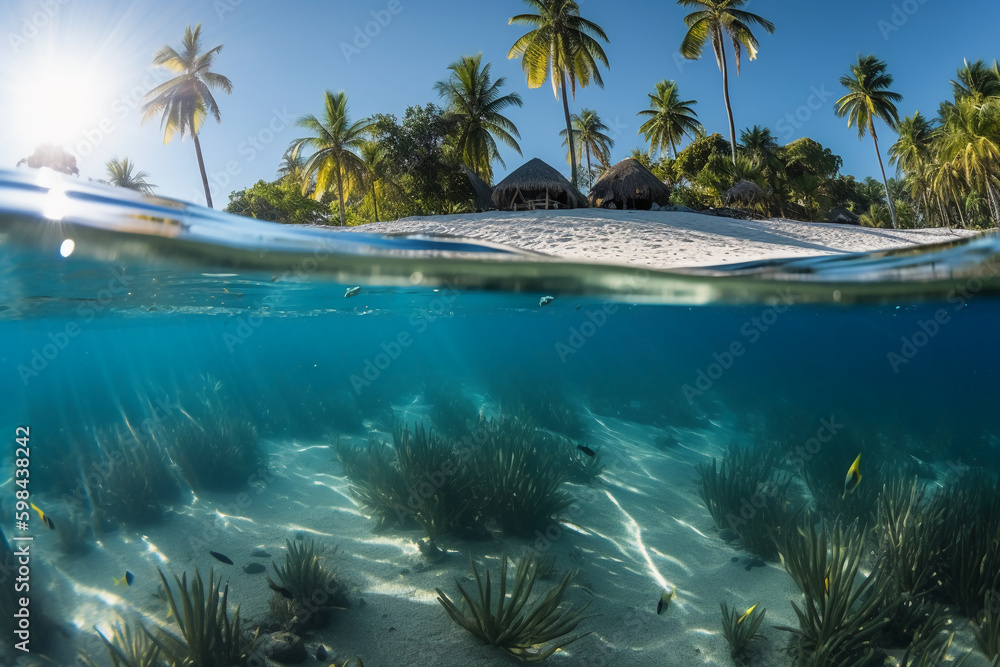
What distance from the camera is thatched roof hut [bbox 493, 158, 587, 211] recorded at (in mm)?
24453

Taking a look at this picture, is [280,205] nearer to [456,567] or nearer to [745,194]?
[745,194]

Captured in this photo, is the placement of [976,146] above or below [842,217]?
above

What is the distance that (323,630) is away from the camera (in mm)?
5023

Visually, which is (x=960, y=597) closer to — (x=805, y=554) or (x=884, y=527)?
(x=884, y=527)

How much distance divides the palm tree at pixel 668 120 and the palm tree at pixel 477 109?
14.2 metres

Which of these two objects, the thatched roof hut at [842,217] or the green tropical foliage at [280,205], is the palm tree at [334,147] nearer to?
the green tropical foliage at [280,205]

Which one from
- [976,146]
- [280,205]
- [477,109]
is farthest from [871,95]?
[280,205]

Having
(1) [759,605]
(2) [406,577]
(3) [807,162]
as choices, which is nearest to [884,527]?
(1) [759,605]

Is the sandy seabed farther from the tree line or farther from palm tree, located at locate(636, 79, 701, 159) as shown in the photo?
palm tree, located at locate(636, 79, 701, 159)

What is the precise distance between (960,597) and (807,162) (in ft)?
138

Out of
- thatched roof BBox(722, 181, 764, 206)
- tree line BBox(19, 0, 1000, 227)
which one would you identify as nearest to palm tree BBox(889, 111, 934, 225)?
tree line BBox(19, 0, 1000, 227)

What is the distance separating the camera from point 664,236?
13.0 meters

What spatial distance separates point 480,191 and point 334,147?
903 centimetres

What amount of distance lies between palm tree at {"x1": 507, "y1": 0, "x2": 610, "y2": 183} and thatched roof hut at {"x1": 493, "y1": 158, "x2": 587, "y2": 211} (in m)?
4.22
